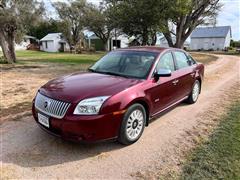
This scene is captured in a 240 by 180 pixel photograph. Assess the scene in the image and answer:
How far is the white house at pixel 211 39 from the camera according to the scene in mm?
66938

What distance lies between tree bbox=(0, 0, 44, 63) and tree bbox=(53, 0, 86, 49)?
88.7 ft

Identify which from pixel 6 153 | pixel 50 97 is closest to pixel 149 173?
pixel 50 97

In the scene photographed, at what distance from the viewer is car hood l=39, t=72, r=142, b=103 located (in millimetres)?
3967

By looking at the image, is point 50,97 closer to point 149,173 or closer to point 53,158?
point 53,158

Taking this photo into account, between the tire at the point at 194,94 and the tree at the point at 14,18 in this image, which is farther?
the tree at the point at 14,18

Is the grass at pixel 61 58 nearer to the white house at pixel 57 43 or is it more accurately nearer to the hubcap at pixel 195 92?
the hubcap at pixel 195 92

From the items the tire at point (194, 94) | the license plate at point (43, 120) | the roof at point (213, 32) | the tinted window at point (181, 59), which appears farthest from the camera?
the roof at point (213, 32)

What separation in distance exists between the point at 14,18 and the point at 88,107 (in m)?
16.0

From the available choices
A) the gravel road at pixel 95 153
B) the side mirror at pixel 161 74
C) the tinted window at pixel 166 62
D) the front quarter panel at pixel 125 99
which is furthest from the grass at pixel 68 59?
the front quarter panel at pixel 125 99

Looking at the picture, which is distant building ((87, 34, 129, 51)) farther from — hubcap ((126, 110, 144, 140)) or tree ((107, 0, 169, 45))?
hubcap ((126, 110, 144, 140))

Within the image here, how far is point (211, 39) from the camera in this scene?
226ft

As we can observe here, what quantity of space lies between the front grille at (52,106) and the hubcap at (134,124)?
1.08 meters

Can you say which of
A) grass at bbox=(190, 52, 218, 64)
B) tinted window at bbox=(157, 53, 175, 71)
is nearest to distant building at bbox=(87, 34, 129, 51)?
grass at bbox=(190, 52, 218, 64)

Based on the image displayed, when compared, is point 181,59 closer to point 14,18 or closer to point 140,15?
point 140,15
